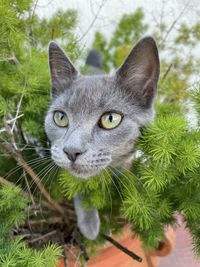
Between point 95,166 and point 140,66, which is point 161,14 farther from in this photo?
point 95,166

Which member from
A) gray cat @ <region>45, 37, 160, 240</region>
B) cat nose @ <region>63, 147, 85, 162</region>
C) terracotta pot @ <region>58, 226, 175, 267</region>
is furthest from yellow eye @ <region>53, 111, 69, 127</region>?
terracotta pot @ <region>58, 226, 175, 267</region>

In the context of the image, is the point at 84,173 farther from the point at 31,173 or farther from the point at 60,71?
the point at 60,71

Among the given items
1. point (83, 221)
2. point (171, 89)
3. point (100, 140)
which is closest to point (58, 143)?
point (100, 140)

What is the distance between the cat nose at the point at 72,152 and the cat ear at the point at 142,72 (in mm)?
176

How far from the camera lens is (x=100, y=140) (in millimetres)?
600

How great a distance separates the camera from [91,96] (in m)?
0.66

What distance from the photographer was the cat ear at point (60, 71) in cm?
70

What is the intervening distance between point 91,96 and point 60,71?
111 millimetres

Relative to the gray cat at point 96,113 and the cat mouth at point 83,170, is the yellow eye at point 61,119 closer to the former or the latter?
the gray cat at point 96,113

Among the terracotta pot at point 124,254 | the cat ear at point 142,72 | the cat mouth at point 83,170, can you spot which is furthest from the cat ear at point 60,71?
the terracotta pot at point 124,254

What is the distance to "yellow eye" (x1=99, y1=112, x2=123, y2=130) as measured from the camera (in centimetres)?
62

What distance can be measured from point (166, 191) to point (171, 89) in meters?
0.39

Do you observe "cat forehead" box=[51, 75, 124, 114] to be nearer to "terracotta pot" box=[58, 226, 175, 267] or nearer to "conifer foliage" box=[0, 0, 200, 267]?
"conifer foliage" box=[0, 0, 200, 267]

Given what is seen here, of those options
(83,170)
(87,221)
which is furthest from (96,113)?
(87,221)
